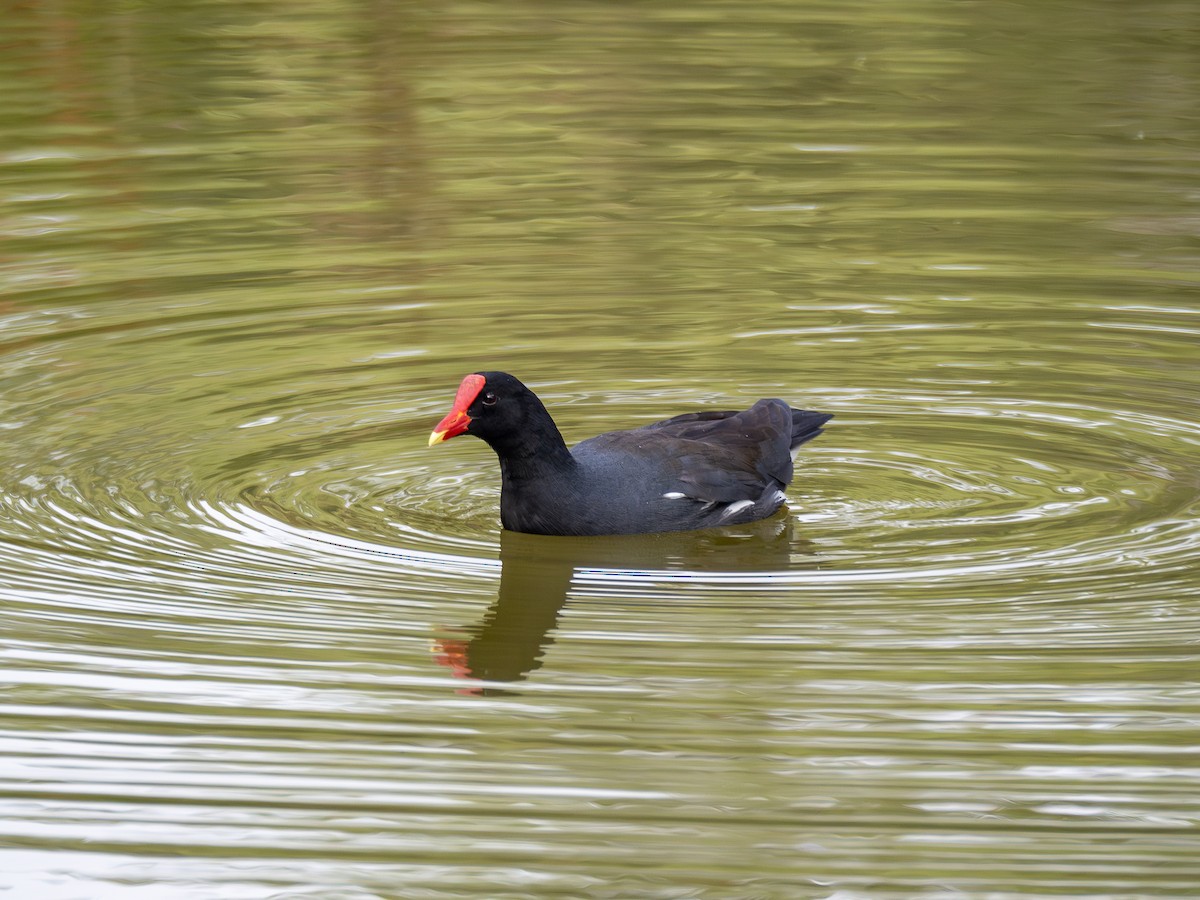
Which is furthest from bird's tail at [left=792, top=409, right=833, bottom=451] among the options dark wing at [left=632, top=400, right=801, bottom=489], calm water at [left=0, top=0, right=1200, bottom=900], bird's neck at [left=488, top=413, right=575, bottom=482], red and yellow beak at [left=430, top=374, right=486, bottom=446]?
red and yellow beak at [left=430, top=374, right=486, bottom=446]

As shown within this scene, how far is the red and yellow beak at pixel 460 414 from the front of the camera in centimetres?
819

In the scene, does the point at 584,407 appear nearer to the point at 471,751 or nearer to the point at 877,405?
the point at 877,405

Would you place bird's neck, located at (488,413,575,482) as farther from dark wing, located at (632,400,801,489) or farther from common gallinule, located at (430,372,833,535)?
dark wing, located at (632,400,801,489)

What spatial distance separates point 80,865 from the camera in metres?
5.58

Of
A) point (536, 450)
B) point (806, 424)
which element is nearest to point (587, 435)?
point (806, 424)

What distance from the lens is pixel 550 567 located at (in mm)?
8195

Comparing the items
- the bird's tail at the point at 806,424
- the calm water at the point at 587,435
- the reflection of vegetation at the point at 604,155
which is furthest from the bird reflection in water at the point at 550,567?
the reflection of vegetation at the point at 604,155

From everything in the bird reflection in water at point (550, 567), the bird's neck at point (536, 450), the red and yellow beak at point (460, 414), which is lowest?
the bird reflection in water at point (550, 567)

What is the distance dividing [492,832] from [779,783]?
2.91 feet

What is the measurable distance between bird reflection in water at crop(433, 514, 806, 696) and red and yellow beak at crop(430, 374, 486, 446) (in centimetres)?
55

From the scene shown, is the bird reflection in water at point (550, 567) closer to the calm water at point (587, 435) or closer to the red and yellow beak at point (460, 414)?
the calm water at point (587, 435)

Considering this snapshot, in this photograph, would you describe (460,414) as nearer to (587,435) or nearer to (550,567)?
(550,567)

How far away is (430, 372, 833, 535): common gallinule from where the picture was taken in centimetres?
836

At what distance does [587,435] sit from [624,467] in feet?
4.32
